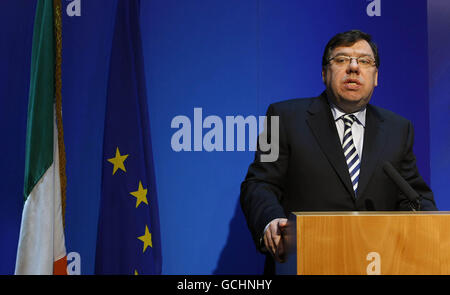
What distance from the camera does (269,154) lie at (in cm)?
216

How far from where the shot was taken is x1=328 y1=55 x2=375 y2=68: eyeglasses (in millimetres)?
2170

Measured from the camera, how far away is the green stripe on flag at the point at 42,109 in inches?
93.9

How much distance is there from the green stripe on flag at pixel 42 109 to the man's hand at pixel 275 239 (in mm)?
1393

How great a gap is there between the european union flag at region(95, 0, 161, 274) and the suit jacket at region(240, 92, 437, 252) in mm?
785

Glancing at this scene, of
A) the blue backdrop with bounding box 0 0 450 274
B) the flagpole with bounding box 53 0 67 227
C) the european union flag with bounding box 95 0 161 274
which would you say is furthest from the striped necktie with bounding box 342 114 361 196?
the flagpole with bounding box 53 0 67 227

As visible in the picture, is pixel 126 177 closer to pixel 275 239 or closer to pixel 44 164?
pixel 44 164

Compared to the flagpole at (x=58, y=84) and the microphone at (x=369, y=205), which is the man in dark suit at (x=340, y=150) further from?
the flagpole at (x=58, y=84)

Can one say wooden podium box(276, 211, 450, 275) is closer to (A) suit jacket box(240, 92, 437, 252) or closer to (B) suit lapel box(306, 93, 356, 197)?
(A) suit jacket box(240, 92, 437, 252)

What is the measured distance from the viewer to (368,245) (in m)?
1.11

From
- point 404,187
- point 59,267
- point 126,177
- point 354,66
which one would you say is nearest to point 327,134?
point 354,66

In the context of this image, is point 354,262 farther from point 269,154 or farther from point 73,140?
point 73,140

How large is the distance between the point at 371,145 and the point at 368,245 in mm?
1061

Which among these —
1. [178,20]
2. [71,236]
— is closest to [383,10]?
[178,20]

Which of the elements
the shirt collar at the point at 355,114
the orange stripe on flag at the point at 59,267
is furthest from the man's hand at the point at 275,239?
the orange stripe on flag at the point at 59,267
